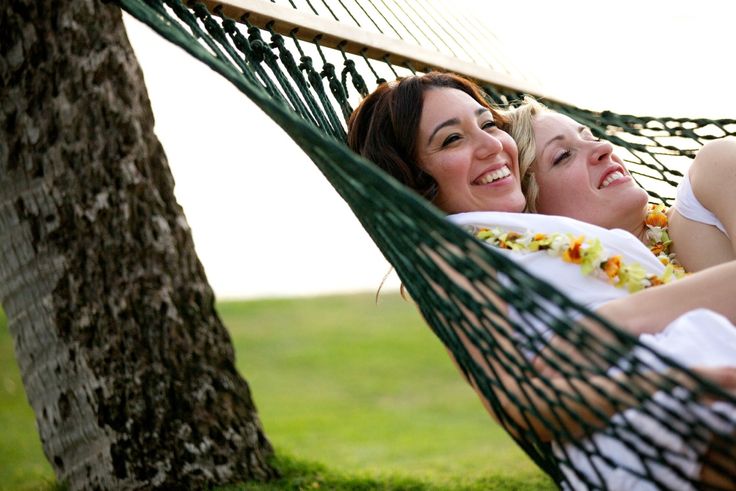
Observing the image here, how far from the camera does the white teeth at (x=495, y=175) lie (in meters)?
2.43

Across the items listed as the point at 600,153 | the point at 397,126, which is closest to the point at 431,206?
the point at 397,126

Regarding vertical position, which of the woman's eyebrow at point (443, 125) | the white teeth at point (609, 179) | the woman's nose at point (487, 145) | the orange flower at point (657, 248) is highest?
the woman's eyebrow at point (443, 125)

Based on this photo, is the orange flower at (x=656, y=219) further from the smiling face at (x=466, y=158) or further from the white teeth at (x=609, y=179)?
the smiling face at (x=466, y=158)

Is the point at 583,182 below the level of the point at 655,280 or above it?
above

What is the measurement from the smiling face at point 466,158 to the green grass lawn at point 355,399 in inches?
44.1

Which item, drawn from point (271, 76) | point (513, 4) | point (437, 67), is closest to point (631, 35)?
point (513, 4)

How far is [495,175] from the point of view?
2.44 m

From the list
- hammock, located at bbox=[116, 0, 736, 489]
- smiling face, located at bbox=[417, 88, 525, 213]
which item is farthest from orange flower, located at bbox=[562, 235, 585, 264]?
smiling face, located at bbox=[417, 88, 525, 213]

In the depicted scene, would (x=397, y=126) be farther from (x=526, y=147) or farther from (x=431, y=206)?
(x=431, y=206)

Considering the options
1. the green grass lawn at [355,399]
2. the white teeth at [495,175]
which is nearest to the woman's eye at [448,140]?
the white teeth at [495,175]

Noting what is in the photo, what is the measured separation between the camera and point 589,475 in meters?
1.83

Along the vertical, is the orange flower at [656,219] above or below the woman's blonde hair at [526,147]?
below

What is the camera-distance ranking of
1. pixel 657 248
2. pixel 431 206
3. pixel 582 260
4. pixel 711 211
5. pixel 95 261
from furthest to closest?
pixel 95 261
pixel 657 248
pixel 711 211
pixel 582 260
pixel 431 206

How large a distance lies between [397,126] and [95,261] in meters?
0.90
